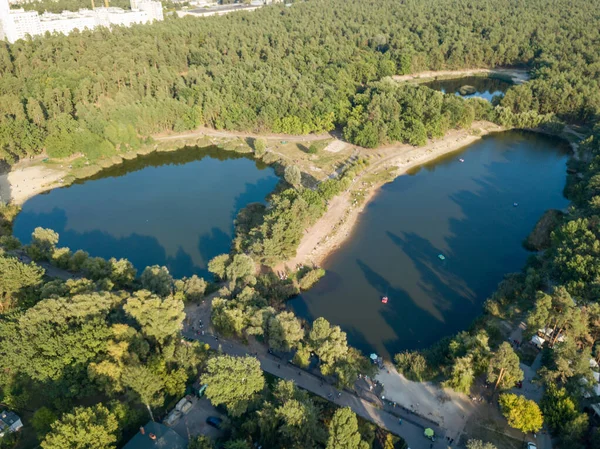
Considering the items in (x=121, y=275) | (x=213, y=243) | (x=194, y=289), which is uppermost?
(x=121, y=275)

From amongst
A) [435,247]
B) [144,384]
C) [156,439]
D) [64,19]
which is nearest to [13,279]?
[144,384]

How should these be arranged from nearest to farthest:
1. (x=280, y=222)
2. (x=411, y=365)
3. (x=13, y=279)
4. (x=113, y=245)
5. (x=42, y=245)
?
(x=411, y=365) → (x=13, y=279) → (x=42, y=245) → (x=280, y=222) → (x=113, y=245)

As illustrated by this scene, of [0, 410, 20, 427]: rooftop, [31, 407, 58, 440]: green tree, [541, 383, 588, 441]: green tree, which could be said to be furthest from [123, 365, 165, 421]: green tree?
[541, 383, 588, 441]: green tree

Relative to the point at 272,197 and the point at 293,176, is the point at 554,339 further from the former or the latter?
the point at 293,176

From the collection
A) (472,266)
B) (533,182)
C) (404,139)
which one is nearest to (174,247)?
(472,266)

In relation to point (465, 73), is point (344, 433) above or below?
below

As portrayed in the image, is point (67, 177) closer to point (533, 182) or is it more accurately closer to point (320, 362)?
point (320, 362)
